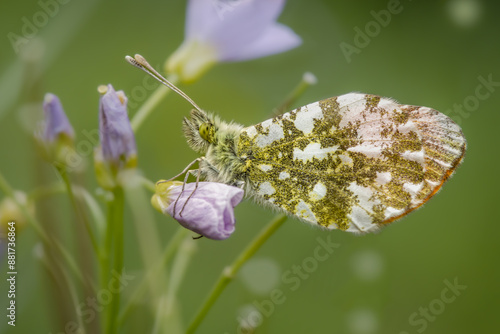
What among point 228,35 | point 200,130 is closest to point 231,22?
point 228,35

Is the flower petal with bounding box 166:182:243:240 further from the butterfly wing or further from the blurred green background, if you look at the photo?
the blurred green background

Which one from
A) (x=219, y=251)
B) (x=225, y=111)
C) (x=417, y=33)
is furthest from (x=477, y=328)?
(x=417, y=33)

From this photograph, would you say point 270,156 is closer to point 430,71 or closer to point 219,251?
point 219,251

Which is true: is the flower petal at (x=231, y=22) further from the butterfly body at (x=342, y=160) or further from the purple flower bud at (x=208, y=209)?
the purple flower bud at (x=208, y=209)

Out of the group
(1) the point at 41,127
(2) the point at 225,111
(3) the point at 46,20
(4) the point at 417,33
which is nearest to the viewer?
(1) the point at 41,127

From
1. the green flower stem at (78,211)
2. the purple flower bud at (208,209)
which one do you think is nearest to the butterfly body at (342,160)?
the purple flower bud at (208,209)

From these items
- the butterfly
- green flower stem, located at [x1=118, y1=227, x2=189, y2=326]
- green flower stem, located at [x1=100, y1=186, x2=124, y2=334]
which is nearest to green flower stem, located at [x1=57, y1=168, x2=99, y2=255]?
green flower stem, located at [x1=100, y1=186, x2=124, y2=334]

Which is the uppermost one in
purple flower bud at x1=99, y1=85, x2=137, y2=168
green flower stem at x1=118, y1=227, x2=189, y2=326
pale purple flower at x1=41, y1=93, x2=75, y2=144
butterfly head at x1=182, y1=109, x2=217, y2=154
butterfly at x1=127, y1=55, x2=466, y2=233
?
butterfly at x1=127, y1=55, x2=466, y2=233
